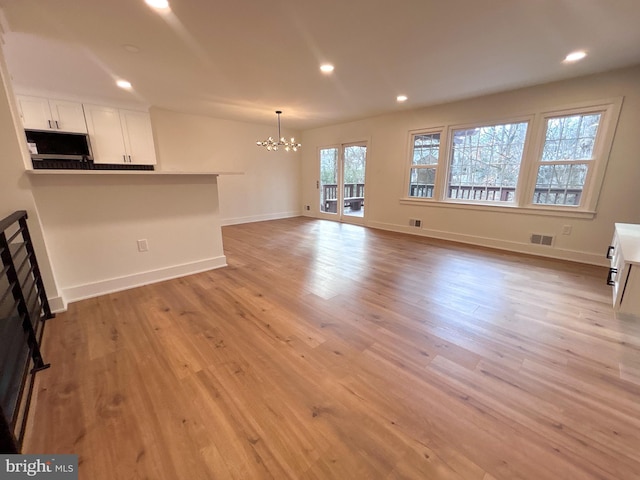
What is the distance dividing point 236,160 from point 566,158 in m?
6.25

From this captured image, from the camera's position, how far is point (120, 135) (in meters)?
4.84

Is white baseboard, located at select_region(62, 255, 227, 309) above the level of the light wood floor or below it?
above

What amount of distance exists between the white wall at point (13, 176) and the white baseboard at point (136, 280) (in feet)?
1.26

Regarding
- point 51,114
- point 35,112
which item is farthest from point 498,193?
point 35,112

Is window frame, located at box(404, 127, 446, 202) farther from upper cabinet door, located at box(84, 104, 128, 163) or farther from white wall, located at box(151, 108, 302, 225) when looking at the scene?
upper cabinet door, located at box(84, 104, 128, 163)

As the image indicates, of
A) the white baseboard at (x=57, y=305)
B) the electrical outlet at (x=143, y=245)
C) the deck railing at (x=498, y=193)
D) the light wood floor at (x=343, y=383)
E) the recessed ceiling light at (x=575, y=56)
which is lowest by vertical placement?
the light wood floor at (x=343, y=383)

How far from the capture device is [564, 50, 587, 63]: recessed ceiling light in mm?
2828

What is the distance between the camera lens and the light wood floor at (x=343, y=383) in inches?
44.5

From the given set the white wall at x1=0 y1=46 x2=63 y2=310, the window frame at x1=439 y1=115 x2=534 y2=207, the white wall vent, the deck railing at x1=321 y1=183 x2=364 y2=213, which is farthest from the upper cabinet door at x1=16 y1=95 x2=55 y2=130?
the white wall vent

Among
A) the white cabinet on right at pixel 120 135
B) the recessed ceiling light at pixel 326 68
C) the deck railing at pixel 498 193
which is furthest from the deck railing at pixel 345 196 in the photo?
the white cabinet on right at pixel 120 135

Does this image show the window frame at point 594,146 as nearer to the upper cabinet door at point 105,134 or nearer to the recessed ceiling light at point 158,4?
the recessed ceiling light at point 158,4

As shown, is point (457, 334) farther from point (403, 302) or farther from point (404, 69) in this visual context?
point (404, 69)

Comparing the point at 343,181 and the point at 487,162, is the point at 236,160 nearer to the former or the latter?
the point at 343,181

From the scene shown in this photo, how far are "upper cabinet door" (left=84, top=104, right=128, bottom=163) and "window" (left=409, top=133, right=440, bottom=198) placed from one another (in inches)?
221
